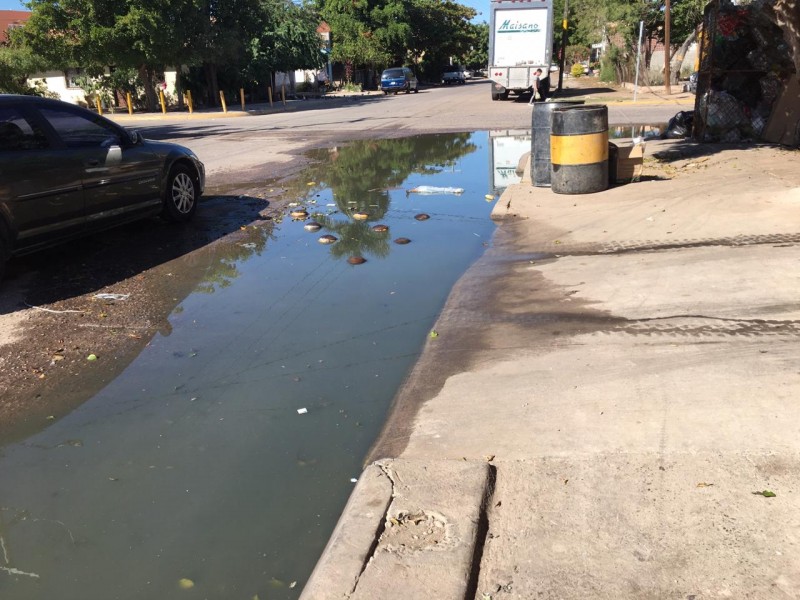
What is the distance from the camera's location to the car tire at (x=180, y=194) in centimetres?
848

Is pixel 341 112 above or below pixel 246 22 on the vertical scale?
below

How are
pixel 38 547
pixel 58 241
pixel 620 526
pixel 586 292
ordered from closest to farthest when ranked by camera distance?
pixel 620 526 < pixel 38 547 < pixel 586 292 < pixel 58 241

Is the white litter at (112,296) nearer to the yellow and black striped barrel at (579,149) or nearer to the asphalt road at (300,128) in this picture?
the asphalt road at (300,128)

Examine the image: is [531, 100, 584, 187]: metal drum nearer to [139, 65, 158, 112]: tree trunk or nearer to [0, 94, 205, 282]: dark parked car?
[0, 94, 205, 282]: dark parked car

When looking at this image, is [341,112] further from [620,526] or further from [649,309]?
[620,526]

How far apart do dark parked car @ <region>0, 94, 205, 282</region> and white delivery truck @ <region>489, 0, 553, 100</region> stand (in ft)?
70.0

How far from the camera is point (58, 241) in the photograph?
264 inches

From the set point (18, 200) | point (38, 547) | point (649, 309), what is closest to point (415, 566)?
point (38, 547)

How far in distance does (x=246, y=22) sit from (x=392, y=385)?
35.6 m

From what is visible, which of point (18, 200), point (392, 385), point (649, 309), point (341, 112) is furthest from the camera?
point (341, 112)

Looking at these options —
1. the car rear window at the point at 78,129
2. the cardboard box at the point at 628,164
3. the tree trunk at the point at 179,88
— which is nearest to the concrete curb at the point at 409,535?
the car rear window at the point at 78,129

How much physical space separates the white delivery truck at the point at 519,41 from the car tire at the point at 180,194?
67.6 feet

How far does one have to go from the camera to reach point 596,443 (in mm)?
3418

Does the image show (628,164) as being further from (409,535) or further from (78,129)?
(409,535)
